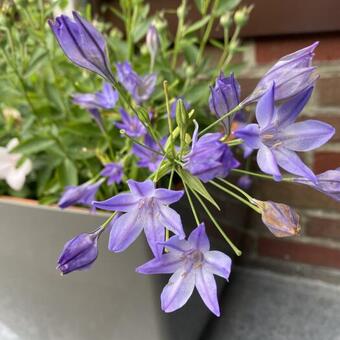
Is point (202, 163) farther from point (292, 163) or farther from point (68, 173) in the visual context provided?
point (68, 173)

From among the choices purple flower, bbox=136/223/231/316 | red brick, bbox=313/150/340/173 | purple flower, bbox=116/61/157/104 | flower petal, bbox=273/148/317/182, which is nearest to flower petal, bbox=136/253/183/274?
purple flower, bbox=136/223/231/316

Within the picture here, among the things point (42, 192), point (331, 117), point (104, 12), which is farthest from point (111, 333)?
point (104, 12)

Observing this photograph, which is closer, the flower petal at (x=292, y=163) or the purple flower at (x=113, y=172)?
the flower petal at (x=292, y=163)

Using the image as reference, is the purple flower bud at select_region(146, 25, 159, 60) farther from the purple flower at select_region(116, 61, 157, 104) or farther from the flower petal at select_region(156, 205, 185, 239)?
the flower petal at select_region(156, 205, 185, 239)

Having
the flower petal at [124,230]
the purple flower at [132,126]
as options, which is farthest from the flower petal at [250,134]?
the purple flower at [132,126]

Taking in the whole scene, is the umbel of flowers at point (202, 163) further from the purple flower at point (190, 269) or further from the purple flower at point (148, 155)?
the purple flower at point (148, 155)

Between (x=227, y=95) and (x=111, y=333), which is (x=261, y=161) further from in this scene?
(x=111, y=333)
